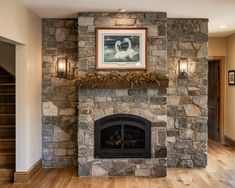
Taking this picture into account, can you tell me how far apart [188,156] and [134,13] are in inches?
105

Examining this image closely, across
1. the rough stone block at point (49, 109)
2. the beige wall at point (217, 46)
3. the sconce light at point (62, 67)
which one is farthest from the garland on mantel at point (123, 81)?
the beige wall at point (217, 46)

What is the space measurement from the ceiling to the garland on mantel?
1.04 m

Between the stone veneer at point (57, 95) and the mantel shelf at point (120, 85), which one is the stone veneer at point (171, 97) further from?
the mantel shelf at point (120, 85)

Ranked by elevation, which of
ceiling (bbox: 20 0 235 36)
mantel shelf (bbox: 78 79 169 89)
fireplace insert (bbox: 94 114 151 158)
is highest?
ceiling (bbox: 20 0 235 36)

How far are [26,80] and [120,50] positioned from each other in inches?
61.4

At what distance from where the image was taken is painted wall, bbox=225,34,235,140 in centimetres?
723

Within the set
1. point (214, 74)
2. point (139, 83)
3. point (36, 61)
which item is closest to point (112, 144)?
point (139, 83)

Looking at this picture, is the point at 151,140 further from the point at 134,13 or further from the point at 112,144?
the point at 134,13

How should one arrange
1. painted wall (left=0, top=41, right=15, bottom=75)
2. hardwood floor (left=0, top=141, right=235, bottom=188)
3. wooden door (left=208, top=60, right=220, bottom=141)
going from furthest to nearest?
wooden door (left=208, top=60, right=220, bottom=141), painted wall (left=0, top=41, right=15, bottom=75), hardwood floor (left=0, top=141, right=235, bottom=188)

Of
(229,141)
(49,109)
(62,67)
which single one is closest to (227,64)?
(229,141)

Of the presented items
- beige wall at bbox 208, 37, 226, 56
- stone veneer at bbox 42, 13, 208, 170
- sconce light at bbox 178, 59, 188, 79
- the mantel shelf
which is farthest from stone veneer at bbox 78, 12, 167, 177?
beige wall at bbox 208, 37, 226, 56

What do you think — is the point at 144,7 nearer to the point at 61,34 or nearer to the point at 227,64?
the point at 61,34

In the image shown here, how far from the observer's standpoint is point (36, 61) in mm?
5270

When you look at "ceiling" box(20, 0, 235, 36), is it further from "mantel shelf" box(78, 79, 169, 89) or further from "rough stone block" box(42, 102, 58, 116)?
"rough stone block" box(42, 102, 58, 116)
